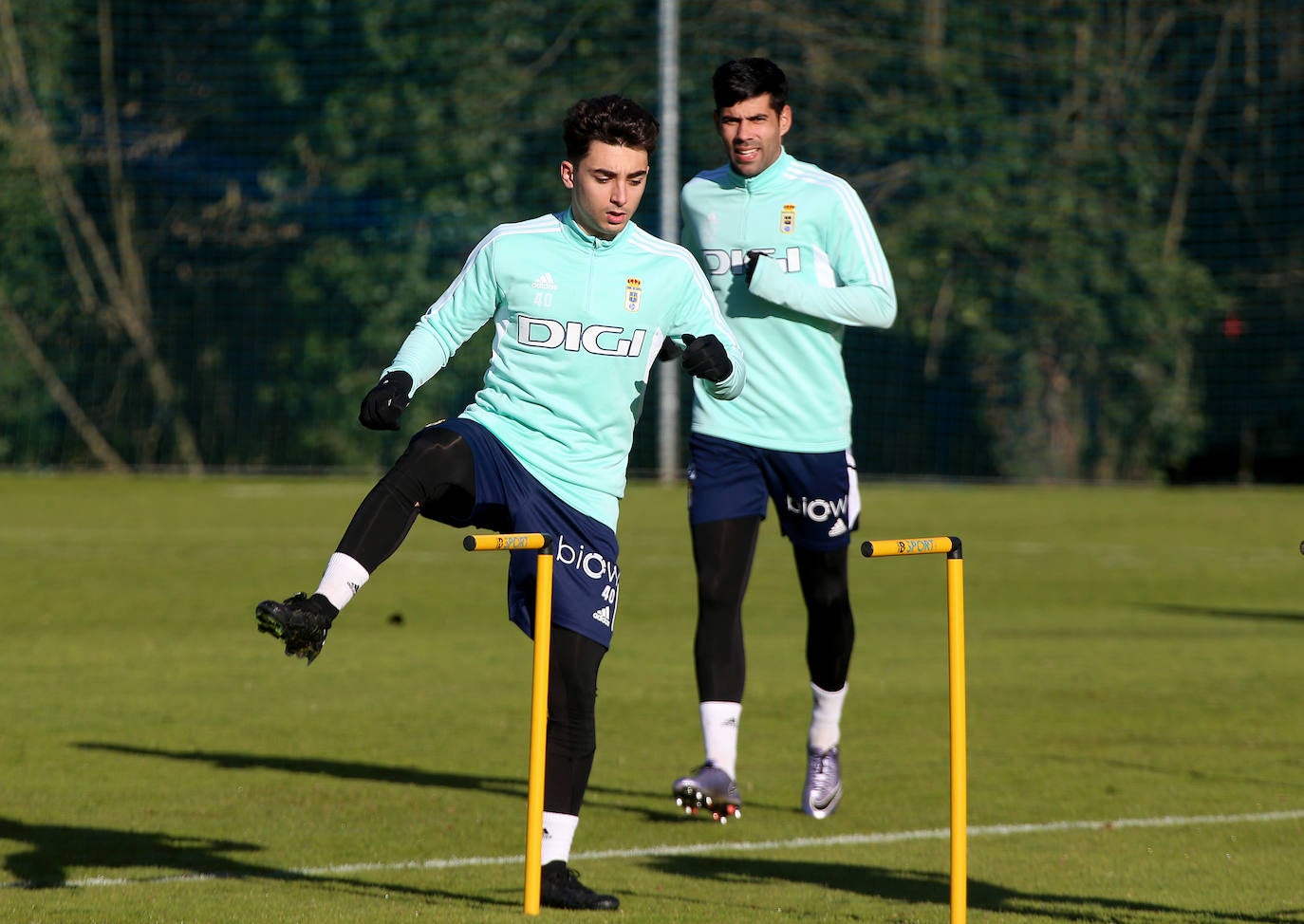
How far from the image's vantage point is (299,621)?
175 inches

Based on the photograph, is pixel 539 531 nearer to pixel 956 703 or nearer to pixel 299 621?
pixel 299 621

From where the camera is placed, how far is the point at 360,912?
4.87 m

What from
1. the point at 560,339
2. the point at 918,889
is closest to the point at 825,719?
the point at 918,889

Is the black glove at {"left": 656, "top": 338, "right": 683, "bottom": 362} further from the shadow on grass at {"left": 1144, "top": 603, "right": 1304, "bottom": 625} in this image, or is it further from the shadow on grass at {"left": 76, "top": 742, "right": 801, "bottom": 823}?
the shadow on grass at {"left": 1144, "top": 603, "right": 1304, "bottom": 625}

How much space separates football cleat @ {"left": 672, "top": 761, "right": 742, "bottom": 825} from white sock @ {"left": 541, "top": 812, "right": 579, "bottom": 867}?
1.23 m

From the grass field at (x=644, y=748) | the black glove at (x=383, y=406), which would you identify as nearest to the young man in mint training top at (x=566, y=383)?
the black glove at (x=383, y=406)

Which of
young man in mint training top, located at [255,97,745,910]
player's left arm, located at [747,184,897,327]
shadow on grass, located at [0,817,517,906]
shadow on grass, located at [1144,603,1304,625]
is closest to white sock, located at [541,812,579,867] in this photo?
young man in mint training top, located at [255,97,745,910]

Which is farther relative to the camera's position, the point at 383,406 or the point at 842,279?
the point at 842,279

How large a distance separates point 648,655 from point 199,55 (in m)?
19.9

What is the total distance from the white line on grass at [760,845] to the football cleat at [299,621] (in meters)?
1.26

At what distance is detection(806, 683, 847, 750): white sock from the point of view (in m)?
6.93

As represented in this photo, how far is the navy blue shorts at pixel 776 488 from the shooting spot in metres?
6.89

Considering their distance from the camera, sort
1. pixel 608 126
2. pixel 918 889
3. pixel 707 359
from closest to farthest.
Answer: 1. pixel 608 126
2. pixel 707 359
3. pixel 918 889

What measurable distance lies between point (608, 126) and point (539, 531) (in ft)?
3.39
